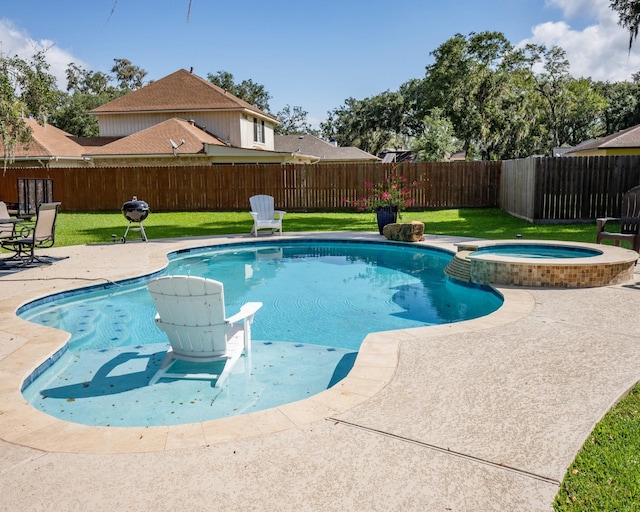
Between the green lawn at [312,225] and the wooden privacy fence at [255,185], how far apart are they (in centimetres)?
91

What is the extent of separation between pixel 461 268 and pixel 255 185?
13.2 m

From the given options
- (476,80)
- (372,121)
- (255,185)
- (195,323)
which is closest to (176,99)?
(255,185)

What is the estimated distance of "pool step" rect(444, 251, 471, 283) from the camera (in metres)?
7.86

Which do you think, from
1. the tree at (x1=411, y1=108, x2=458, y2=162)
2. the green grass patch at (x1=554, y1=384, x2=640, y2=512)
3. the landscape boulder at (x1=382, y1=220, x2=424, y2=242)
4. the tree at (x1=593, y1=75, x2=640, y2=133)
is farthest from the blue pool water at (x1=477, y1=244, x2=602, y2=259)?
the tree at (x1=593, y1=75, x2=640, y2=133)

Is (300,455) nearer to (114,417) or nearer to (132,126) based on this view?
(114,417)

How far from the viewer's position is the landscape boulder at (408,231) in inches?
458

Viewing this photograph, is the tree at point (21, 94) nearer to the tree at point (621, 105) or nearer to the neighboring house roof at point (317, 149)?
the neighboring house roof at point (317, 149)

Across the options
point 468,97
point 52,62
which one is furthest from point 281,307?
point 468,97

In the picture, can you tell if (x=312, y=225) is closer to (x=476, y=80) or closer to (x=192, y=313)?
(x=192, y=313)

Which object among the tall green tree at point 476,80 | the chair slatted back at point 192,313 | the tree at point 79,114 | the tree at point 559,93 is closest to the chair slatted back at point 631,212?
the chair slatted back at point 192,313

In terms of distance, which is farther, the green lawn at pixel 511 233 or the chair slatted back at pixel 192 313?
the chair slatted back at pixel 192 313

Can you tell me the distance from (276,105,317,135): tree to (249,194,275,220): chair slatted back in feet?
174

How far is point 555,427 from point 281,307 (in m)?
4.78

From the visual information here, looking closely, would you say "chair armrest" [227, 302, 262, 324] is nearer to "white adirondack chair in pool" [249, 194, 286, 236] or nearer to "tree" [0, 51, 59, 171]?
"white adirondack chair in pool" [249, 194, 286, 236]
